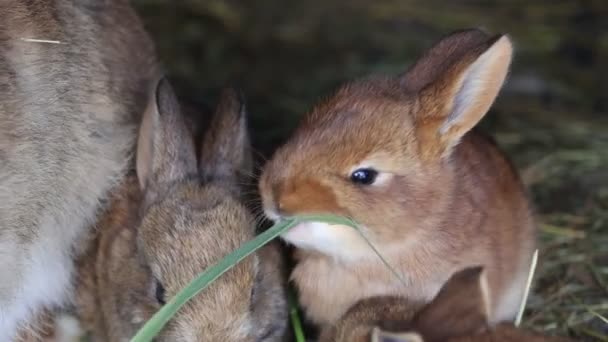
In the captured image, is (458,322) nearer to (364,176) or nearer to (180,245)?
(364,176)

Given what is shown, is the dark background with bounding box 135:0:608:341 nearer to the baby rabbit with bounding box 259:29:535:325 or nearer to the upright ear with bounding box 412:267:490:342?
the baby rabbit with bounding box 259:29:535:325

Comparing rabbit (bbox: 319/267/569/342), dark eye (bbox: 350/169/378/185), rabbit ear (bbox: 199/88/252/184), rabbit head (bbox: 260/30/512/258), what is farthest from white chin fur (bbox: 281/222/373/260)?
rabbit ear (bbox: 199/88/252/184)

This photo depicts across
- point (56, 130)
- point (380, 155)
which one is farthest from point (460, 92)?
point (56, 130)

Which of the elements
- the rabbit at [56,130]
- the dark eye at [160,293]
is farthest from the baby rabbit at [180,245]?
the rabbit at [56,130]

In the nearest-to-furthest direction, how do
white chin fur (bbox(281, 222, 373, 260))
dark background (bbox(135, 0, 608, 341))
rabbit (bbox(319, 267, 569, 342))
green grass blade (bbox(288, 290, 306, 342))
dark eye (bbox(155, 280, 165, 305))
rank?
1. rabbit (bbox(319, 267, 569, 342))
2. white chin fur (bbox(281, 222, 373, 260))
3. dark eye (bbox(155, 280, 165, 305))
4. green grass blade (bbox(288, 290, 306, 342))
5. dark background (bbox(135, 0, 608, 341))

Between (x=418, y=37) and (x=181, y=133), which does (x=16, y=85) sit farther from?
(x=418, y=37)

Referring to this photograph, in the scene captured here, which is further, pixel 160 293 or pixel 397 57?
pixel 397 57

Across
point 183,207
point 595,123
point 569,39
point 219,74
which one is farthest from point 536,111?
point 183,207
